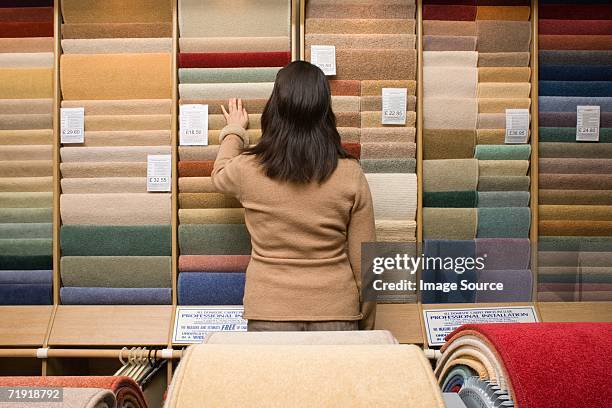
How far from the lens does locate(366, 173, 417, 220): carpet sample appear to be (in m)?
2.78

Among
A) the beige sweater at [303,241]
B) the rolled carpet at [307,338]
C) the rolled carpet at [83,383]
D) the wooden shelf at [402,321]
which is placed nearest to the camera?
the rolled carpet at [83,383]

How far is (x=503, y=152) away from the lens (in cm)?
282

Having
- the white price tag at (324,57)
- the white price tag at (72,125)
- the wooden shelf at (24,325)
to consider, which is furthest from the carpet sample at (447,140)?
the wooden shelf at (24,325)

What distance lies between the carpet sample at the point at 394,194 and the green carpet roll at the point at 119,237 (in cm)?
103

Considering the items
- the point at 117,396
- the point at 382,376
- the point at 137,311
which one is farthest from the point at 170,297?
the point at 382,376

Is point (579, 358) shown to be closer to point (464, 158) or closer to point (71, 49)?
point (464, 158)

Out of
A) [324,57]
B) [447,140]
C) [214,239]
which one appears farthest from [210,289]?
[447,140]

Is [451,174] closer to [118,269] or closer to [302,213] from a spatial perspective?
[302,213]

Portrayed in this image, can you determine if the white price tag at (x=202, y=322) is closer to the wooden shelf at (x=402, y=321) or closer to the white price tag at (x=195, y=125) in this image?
the wooden shelf at (x=402, y=321)

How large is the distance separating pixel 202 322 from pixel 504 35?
2036 mm

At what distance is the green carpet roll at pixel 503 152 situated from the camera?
2816 millimetres

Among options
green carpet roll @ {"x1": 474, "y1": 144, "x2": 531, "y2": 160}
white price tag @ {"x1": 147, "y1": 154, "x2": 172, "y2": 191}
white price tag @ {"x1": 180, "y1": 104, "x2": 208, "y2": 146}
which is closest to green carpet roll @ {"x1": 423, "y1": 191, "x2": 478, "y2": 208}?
green carpet roll @ {"x1": 474, "y1": 144, "x2": 531, "y2": 160}

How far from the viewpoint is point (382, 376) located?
2.37 feet

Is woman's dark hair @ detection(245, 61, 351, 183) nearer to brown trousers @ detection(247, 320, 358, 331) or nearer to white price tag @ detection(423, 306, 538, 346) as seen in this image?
brown trousers @ detection(247, 320, 358, 331)
